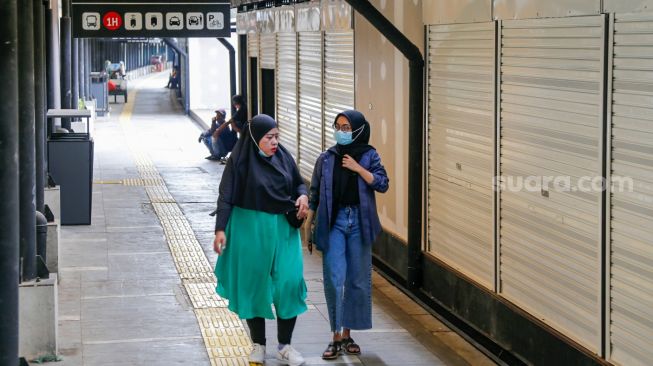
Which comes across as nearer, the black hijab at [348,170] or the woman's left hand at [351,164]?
the woman's left hand at [351,164]

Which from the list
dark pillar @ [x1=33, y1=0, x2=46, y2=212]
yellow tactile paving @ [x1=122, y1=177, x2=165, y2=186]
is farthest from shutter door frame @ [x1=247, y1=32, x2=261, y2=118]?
dark pillar @ [x1=33, y1=0, x2=46, y2=212]

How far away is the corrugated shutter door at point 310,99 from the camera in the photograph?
14.5 meters

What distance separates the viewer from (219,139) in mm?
21453

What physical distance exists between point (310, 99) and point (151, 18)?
2236 millimetres

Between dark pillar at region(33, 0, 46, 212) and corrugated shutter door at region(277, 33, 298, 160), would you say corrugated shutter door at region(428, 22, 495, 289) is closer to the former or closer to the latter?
dark pillar at region(33, 0, 46, 212)

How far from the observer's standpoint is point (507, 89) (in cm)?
809

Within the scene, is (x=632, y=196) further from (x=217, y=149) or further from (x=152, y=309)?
(x=217, y=149)

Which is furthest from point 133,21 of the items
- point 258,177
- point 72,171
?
point 258,177

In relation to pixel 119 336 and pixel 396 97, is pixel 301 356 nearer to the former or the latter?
pixel 119 336

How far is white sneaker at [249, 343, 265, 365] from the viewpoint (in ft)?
24.6

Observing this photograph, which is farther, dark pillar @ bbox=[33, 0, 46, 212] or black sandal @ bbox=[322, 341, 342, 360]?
dark pillar @ bbox=[33, 0, 46, 212]

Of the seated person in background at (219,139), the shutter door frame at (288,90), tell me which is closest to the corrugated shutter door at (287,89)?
the shutter door frame at (288,90)

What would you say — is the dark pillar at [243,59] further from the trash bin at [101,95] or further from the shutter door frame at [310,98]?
the trash bin at [101,95]

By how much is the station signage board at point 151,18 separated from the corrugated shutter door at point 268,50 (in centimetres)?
307
